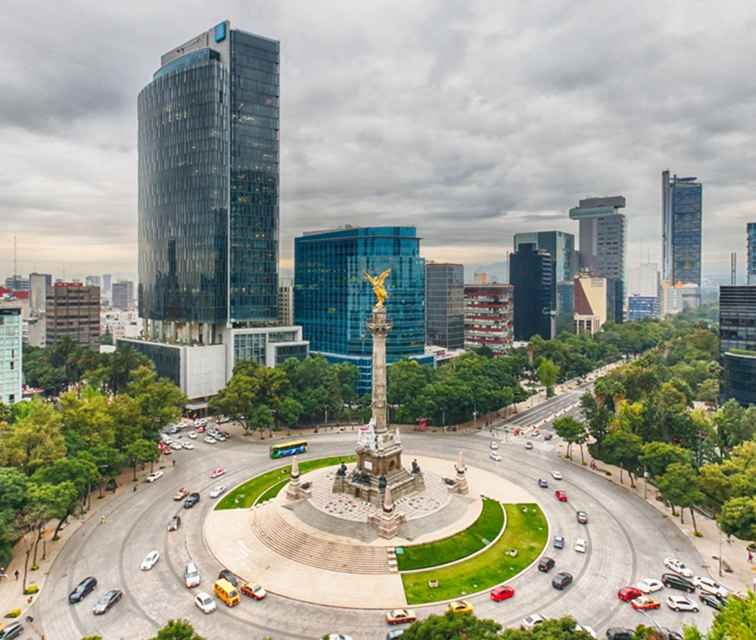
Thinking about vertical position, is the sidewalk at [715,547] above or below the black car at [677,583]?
below

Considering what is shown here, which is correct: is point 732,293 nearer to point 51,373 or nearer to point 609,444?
point 609,444

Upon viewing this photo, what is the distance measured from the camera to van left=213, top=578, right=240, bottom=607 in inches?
1785

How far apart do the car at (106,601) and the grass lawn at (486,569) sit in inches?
1068

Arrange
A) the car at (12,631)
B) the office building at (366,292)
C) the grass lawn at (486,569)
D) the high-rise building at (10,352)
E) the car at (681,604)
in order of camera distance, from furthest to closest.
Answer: the office building at (366,292) < the high-rise building at (10,352) < the grass lawn at (486,569) < the car at (681,604) < the car at (12,631)

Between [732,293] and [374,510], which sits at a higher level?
[732,293]

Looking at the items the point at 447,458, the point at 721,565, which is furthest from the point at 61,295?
the point at 721,565

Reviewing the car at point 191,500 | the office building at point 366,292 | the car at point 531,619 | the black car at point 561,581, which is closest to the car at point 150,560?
the car at point 191,500

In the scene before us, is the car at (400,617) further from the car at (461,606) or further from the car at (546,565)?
the car at (546,565)

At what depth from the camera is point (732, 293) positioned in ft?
360

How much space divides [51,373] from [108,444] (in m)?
77.5

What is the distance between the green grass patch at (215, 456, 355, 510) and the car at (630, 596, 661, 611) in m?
45.7

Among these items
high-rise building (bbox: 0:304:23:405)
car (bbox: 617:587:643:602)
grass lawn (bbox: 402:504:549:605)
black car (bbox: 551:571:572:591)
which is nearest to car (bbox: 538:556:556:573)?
grass lawn (bbox: 402:504:549:605)

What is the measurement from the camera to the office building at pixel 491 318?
178m

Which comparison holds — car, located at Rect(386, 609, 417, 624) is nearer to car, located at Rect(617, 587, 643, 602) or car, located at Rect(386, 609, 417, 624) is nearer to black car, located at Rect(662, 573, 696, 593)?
car, located at Rect(617, 587, 643, 602)
